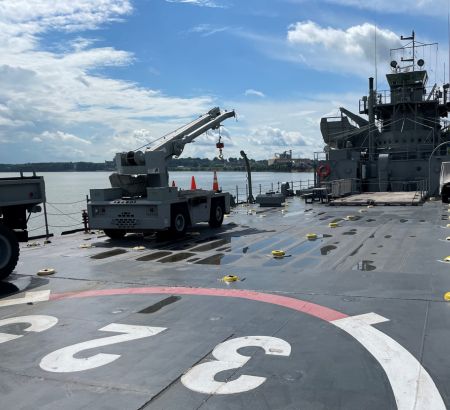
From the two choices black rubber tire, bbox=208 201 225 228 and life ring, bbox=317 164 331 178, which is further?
life ring, bbox=317 164 331 178

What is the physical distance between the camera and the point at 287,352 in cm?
457

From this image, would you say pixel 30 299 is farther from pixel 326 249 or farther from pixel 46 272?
pixel 326 249

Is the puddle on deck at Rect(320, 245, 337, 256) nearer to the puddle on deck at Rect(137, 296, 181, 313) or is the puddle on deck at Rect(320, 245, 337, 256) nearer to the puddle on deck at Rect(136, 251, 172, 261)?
the puddle on deck at Rect(136, 251, 172, 261)

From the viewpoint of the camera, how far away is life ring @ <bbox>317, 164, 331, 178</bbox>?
101 feet

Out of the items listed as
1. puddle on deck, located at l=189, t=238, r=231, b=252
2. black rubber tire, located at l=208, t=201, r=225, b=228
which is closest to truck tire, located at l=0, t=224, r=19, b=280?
puddle on deck, located at l=189, t=238, r=231, b=252

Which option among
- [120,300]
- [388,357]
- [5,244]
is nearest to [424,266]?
[388,357]

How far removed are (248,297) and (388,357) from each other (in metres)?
2.61

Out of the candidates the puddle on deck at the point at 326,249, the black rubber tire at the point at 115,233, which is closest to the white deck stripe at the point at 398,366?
the puddle on deck at the point at 326,249

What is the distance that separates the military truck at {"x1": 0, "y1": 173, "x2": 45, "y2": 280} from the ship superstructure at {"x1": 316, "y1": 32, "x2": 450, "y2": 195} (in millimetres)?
23246

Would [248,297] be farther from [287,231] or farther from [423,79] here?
[423,79]

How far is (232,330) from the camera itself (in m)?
5.27

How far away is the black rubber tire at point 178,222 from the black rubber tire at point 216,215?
6.06ft

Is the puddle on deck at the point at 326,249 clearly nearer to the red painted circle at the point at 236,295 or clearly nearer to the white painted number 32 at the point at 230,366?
the red painted circle at the point at 236,295

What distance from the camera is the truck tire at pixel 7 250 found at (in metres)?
8.31
